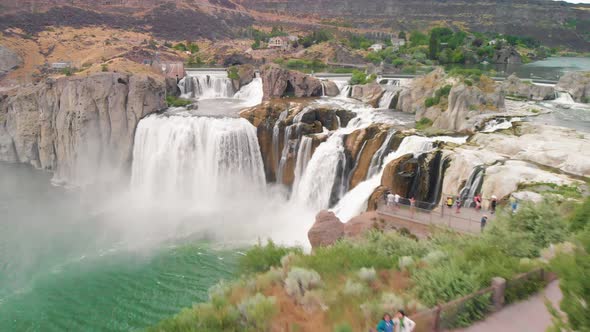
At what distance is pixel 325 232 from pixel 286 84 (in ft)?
81.2

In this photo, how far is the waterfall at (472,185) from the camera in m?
18.3

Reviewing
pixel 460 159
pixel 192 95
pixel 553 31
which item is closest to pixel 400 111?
pixel 460 159

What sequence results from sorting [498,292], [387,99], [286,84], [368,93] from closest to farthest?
[498,292]
[387,99]
[368,93]
[286,84]

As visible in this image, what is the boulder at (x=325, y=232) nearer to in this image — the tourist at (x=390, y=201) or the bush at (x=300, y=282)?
the tourist at (x=390, y=201)

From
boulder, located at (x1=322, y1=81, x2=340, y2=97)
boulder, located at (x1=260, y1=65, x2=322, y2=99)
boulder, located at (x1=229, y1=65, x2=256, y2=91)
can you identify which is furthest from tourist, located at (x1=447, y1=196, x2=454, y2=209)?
boulder, located at (x1=229, y1=65, x2=256, y2=91)

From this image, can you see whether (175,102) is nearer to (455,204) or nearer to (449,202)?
(455,204)

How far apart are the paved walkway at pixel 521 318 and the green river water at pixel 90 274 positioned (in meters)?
12.3

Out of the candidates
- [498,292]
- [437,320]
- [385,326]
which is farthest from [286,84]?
[385,326]

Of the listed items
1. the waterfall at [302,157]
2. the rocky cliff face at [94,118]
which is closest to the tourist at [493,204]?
the waterfall at [302,157]

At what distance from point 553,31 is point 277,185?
463 ft

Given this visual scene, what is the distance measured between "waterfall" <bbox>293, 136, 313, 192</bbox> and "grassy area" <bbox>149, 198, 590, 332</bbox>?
48.3ft

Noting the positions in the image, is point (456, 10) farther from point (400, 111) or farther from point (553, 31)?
point (400, 111)

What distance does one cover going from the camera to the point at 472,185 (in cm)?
1864

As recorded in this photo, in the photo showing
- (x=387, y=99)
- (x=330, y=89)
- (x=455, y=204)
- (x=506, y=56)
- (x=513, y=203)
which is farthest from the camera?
(x=506, y=56)
